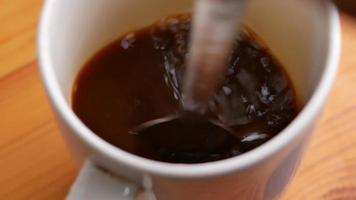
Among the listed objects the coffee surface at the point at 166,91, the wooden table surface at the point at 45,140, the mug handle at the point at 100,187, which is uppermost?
the mug handle at the point at 100,187

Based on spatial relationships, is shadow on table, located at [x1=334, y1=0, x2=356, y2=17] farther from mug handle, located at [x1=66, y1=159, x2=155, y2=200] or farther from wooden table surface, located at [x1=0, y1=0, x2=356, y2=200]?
mug handle, located at [x1=66, y1=159, x2=155, y2=200]

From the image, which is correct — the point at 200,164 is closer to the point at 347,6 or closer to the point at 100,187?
the point at 100,187

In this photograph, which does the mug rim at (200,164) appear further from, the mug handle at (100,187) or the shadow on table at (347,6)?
the shadow on table at (347,6)

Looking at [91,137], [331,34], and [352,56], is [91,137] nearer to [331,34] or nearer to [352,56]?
[331,34]

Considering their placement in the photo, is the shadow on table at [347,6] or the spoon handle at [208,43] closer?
the spoon handle at [208,43]

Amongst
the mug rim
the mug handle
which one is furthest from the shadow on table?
the mug handle

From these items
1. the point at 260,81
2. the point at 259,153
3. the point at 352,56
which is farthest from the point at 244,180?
the point at 352,56

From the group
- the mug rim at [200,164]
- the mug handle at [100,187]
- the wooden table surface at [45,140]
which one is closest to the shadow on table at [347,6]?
the wooden table surface at [45,140]
